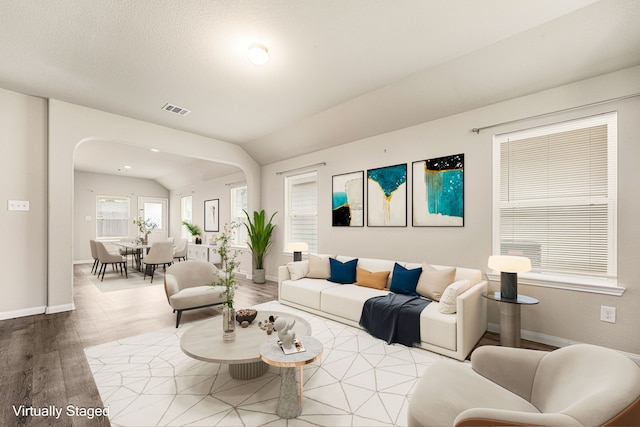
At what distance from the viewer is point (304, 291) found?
157 inches

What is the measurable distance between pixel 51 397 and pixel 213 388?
1.15 meters

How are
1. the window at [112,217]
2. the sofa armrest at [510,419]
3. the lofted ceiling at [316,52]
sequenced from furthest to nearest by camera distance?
1. the window at [112,217]
2. the lofted ceiling at [316,52]
3. the sofa armrest at [510,419]

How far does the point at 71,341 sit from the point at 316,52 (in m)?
4.04

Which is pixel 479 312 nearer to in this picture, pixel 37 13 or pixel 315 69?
pixel 315 69

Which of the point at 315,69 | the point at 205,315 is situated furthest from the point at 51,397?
the point at 315,69

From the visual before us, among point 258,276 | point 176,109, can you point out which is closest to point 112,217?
point 258,276

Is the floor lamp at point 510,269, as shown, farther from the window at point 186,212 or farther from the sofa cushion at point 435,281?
the window at point 186,212

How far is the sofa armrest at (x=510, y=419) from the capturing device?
3.12ft

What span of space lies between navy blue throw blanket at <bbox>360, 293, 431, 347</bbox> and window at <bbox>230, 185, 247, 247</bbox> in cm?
482

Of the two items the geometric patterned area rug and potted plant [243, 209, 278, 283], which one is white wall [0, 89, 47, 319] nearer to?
the geometric patterned area rug

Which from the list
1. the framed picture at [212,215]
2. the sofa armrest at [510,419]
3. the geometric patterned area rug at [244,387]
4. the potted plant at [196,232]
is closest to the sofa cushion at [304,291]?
the geometric patterned area rug at [244,387]

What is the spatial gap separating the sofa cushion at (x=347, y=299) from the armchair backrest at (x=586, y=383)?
1972 mm

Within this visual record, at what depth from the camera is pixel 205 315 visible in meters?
3.90

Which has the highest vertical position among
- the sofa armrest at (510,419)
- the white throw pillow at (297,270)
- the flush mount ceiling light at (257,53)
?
the flush mount ceiling light at (257,53)
